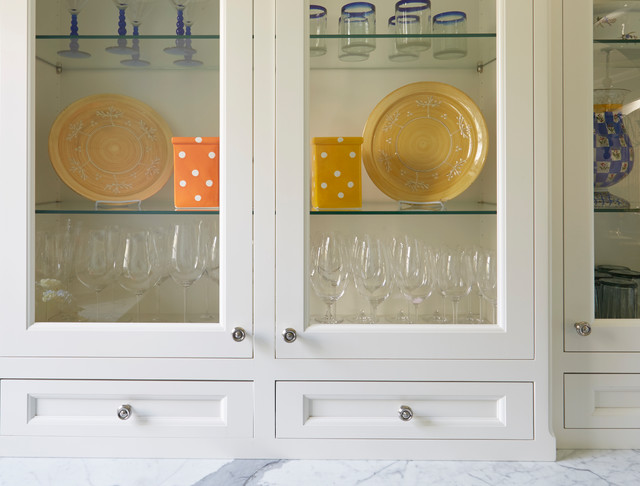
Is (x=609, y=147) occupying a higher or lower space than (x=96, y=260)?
higher

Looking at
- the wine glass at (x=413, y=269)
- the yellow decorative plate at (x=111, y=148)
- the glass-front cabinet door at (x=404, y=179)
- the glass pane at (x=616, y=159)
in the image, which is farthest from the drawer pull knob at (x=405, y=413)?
the yellow decorative plate at (x=111, y=148)

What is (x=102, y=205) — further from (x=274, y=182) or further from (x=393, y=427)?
(x=393, y=427)

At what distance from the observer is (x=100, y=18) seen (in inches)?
57.5

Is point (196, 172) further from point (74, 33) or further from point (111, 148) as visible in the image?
point (74, 33)

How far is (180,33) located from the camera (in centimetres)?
146

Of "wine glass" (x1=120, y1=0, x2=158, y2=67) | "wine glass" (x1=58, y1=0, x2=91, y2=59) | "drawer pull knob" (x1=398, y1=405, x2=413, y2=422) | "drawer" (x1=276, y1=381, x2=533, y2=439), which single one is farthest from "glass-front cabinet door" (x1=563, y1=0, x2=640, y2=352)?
"wine glass" (x1=58, y1=0, x2=91, y2=59)

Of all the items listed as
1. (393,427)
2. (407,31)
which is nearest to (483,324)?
(393,427)

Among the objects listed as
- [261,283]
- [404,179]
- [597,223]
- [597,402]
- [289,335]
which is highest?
[404,179]

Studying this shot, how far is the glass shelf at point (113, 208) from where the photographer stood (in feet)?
4.73

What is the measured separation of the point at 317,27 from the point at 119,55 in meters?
0.44

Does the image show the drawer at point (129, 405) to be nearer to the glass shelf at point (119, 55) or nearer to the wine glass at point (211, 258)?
the wine glass at point (211, 258)

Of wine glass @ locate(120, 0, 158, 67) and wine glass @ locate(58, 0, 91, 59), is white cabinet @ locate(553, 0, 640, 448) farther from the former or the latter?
wine glass @ locate(58, 0, 91, 59)

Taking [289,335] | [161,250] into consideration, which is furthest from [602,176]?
[161,250]

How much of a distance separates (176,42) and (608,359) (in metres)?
1.18
